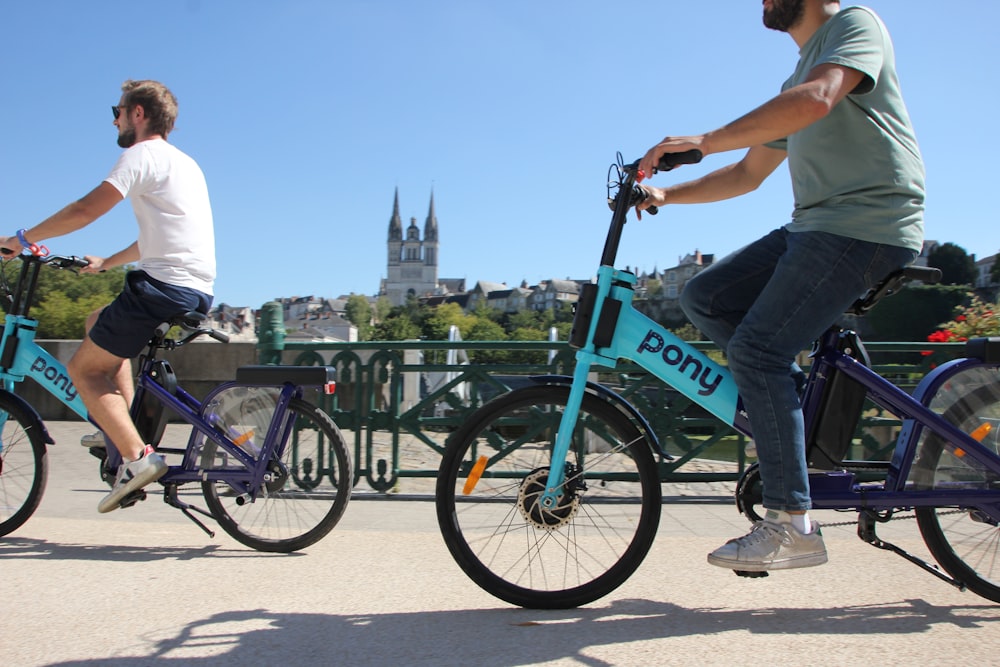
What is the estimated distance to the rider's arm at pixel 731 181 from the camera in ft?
11.0

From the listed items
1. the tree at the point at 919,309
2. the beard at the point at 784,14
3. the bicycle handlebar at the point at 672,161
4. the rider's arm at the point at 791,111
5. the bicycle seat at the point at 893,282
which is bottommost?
the bicycle seat at the point at 893,282

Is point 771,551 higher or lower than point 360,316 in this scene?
lower

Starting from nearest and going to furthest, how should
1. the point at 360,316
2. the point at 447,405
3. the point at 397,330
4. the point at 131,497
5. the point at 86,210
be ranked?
the point at 86,210, the point at 131,497, the point at 447,405, the point at 397,330, the point at 360,316

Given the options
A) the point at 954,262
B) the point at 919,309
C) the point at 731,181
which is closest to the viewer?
the point at 731,181

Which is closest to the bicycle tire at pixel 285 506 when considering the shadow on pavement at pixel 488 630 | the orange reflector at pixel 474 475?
the shadow on pavement at pixel 488 630

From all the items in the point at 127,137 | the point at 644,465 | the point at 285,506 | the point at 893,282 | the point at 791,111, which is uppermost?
the point at 127,137

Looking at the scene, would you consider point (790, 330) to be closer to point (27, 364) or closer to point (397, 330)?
point (27, 364)

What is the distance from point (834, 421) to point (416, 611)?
5.11ft

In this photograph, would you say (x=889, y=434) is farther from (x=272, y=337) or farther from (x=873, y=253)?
(x=272, y=337)

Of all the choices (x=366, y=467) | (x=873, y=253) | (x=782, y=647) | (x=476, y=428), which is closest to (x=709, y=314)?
(x=873, y=253)

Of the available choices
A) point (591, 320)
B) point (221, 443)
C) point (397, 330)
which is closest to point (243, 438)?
point (221, 443)

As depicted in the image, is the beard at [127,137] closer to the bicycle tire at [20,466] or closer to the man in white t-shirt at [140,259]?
the man in white t-shirt at [140,259]

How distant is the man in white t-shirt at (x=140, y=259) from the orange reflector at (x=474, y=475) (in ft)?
5.08

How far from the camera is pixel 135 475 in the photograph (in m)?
3.77
